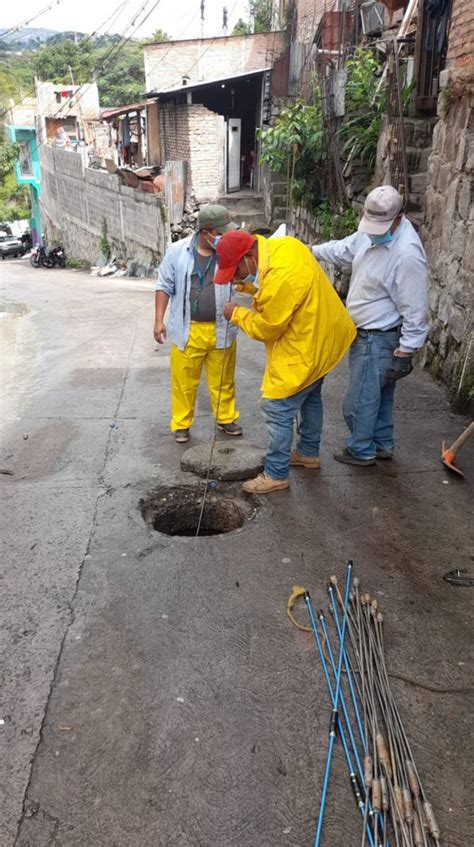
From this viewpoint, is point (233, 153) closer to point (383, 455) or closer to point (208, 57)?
point (208, 57)

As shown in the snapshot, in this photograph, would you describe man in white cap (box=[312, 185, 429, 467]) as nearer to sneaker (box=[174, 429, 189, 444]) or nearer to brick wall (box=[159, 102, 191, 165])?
sneaker (box=[174, 429, 189, 444])

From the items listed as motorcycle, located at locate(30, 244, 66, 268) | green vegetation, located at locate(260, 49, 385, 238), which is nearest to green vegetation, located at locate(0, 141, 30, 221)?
motorcycle, located at locate(30, 244, 66, 268)

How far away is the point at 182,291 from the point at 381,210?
1.59 meters

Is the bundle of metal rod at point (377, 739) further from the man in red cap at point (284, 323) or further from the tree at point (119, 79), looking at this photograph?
the tree at point (119, 79)

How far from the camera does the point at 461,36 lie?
516cm

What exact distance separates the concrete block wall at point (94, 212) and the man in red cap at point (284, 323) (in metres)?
13.2

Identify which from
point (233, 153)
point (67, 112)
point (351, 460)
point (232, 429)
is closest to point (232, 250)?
point (351, 460)

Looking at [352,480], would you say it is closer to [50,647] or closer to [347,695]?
[347,695]

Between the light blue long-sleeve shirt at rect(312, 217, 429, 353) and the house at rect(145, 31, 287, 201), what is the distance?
12709 mm

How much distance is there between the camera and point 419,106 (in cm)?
709

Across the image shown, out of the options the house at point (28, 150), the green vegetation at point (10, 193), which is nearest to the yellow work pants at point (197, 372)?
the house at point (28, 150)

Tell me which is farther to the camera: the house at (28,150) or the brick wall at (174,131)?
the house at (28,150)

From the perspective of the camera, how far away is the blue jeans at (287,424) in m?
4.01

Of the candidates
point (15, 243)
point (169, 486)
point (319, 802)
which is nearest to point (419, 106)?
point (169, 486)
